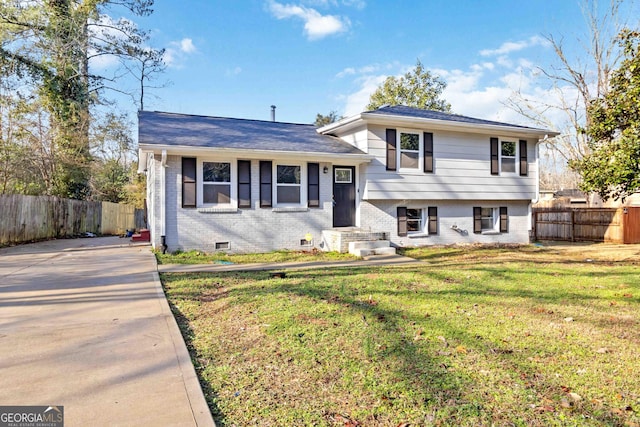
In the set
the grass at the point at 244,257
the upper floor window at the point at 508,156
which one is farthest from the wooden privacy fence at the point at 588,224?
the grass at the point at 244,257

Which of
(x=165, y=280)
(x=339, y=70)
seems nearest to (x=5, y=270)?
(x=165, y=280)

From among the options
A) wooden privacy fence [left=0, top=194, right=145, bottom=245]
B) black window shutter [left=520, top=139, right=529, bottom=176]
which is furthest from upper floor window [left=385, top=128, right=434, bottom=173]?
wooden privacy fence [left=0, top=194, right=145, bottom=245]

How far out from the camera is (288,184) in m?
11.4

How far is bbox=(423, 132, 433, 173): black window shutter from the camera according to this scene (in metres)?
12.6

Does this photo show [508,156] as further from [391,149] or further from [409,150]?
[391,149]

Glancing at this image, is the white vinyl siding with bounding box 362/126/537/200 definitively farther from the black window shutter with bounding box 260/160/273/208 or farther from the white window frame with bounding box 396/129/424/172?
the black window shutter with bounding box 260/160/273/208

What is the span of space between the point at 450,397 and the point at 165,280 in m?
5.62

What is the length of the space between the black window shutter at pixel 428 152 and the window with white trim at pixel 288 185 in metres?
4.24

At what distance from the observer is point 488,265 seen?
8.80 meters

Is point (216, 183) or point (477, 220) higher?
point (216, 183)

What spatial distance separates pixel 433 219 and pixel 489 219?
107 inches

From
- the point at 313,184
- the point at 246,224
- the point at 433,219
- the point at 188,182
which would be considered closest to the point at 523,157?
the point at 433,219

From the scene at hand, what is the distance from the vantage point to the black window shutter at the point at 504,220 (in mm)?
14406

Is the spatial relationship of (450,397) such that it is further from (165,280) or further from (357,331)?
(165,280)
